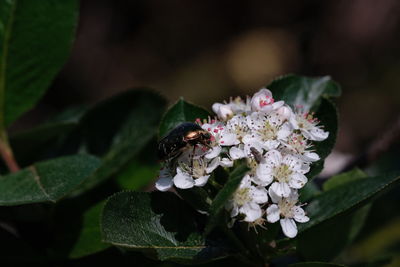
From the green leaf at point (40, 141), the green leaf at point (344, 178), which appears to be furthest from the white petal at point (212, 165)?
the green leaf at point (40, 141)

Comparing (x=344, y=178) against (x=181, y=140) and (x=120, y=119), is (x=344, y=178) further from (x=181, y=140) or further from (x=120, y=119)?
(x=120, y=119)

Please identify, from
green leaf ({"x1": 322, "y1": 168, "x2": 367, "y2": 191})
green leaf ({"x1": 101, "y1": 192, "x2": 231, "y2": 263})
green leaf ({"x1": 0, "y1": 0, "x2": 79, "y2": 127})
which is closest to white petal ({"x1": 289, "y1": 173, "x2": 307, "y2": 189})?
green leaf ({"x1": 101, "y1": 192, "x2": 231, "y2": 263})

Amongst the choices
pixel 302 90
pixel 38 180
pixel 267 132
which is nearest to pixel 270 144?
pixel 267 132

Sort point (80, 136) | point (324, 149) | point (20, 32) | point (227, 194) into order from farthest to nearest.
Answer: point (80, 136)
point (20, 32)
point (324, 149)
point (227, 194)

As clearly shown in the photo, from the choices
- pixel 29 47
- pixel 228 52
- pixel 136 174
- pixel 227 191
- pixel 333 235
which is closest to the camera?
pixel 227 191

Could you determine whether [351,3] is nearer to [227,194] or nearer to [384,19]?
[384,19]

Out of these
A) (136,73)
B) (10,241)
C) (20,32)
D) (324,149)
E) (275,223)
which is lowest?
(136,73)

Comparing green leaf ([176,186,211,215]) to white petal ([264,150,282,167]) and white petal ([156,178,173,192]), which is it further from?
white petal ([264,150,282,167])

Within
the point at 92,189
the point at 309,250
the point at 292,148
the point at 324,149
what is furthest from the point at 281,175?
the point at 92,189
